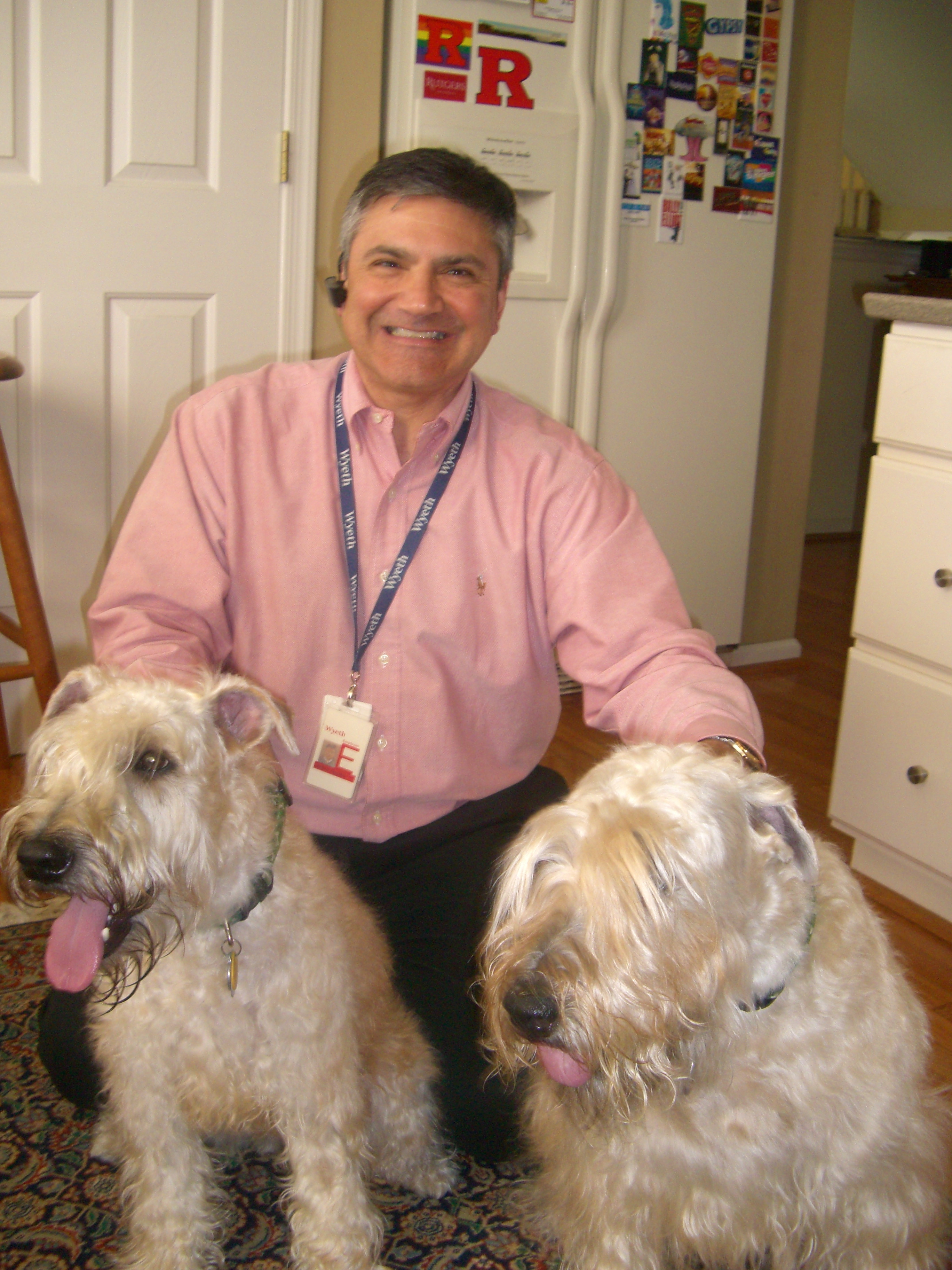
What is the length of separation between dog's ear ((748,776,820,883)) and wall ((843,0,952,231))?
17.3 ft


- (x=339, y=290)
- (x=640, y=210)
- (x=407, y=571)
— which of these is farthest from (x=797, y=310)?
(x=407, y=571)

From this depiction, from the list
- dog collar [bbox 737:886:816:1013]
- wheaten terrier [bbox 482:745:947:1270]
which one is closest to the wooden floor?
wheaten terrier [bbox 482:745:947:1270]

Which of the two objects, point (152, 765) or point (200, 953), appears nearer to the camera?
point (152, 765)

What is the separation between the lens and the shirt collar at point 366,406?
1.74 m

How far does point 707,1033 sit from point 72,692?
2.60 ft

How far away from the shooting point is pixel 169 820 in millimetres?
1218

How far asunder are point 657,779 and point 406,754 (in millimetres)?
730

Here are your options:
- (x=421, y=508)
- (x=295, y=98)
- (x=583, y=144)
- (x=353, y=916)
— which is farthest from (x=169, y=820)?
(x=583, y=144)

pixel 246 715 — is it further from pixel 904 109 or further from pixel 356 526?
pixel 904 109

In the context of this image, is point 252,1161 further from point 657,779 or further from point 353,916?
point 657,779

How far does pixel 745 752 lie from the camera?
1258 millimetres

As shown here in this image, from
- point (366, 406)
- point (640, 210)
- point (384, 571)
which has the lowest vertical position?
point (384, 571)

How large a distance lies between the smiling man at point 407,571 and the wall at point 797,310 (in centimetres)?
227

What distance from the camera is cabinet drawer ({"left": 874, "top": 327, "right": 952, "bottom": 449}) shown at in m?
2.16
